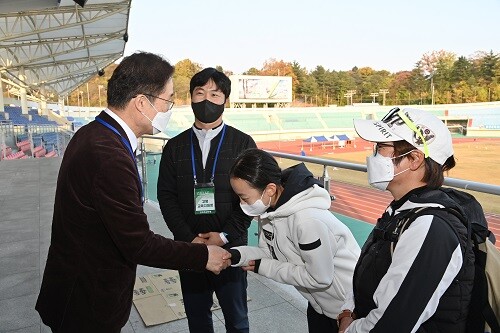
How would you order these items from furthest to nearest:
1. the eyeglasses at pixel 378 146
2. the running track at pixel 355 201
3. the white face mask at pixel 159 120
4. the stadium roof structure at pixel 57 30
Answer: the stadium roof structure at pixel 57 30
the running track at pixel 355 201
the white face mask at pixel 159 120
the eyeglasses at pixel 378 146

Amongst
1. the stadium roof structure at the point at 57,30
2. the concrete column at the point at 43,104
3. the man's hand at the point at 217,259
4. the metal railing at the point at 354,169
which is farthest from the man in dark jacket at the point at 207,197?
the concrete column at the point at 43,104

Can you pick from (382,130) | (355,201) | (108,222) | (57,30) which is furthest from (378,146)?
(57,30)

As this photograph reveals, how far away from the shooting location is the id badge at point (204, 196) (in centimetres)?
207

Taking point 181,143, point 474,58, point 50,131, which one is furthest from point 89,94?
point 181,143

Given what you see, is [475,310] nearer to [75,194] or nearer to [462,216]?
[462,216]

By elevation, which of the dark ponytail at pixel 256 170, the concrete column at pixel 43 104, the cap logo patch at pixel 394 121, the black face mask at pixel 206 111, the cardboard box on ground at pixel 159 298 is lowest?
the cardboard box on ground at pixel 159 298

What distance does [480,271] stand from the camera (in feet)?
3.53

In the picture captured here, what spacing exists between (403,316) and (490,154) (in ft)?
131

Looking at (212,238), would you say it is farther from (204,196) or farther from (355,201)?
(355,201)

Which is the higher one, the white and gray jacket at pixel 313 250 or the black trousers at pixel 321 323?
the white and gray jacket at pixel 313 250

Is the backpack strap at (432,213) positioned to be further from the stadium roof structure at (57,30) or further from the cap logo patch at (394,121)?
the stadium roof structure at (57,30)

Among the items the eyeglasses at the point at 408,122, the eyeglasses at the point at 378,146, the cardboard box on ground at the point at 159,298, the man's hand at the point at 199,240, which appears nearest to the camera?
the eyeglasses at the point at 408,122

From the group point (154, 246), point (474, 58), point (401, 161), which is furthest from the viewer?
point (474, 58)

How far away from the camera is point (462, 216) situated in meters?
1.07
